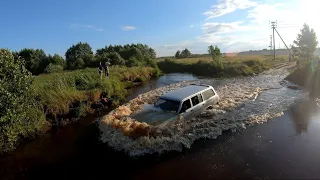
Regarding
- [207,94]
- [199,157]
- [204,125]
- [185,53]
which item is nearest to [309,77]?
[207,94]

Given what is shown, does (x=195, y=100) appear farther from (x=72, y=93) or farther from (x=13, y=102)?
(x=72, y=93)

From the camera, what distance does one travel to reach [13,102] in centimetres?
1106

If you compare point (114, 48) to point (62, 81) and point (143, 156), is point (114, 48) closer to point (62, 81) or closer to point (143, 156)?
point (62, 81)

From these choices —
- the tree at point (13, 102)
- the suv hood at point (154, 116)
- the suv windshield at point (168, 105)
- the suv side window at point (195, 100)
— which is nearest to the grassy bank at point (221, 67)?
the suv side window at point (195, 100)

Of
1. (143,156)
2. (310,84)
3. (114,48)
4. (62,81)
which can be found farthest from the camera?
(114,48)

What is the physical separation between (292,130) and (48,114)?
45.0 ft

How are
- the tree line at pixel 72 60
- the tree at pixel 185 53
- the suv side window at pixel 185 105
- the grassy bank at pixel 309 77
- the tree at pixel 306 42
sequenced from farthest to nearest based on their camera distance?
the tree at pixel 185 53 → the tree line at pixel 72 60 → the tree at pixel 306 42 → the grassy bank at pixel 309 77 → the suv side window at pixel 185 105

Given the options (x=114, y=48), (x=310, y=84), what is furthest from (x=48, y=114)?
(x=114, y=48)

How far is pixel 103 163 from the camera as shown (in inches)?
395

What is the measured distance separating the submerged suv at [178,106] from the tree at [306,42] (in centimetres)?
3500

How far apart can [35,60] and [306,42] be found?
55049 millimetres

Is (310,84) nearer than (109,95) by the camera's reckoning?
No

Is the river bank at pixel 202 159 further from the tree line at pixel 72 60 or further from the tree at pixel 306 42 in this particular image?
the tree at pixel 306 42

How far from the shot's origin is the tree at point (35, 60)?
55.8 metres
